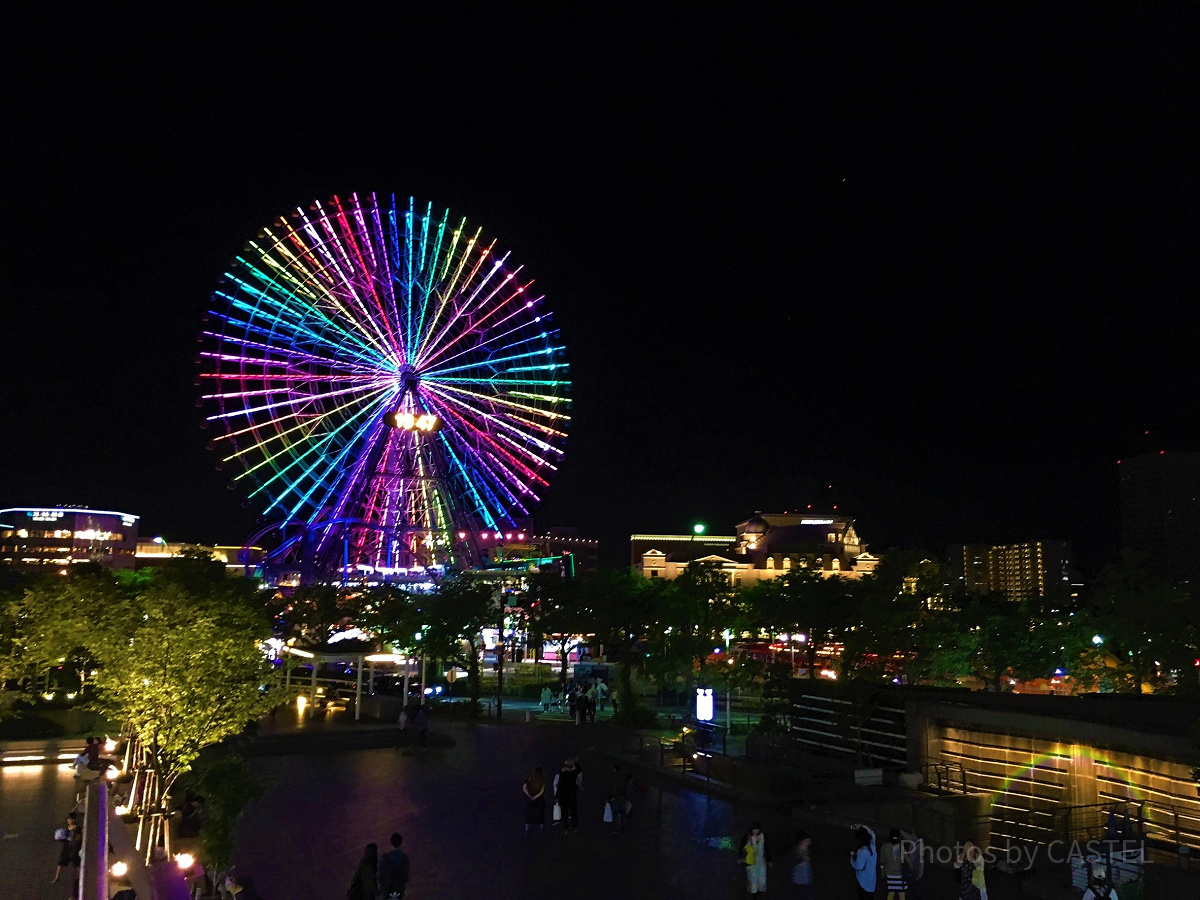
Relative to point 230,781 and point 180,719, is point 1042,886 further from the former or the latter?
point 180,719

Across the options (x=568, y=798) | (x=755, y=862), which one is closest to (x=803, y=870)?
(x=755, y=862)

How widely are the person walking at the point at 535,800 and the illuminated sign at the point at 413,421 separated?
3293 cm

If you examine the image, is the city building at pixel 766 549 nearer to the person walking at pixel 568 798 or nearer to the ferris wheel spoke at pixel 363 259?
the ferris wheel spoke at pixel 363 259

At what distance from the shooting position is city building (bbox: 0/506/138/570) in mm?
170250

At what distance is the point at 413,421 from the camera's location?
5062cm

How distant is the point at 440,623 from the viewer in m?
41.1

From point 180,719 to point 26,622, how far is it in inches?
868

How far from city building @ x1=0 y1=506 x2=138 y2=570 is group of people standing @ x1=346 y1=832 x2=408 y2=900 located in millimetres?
170823

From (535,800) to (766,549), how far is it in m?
114

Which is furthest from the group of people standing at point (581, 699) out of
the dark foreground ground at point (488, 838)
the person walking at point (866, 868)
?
the person walking at point (866, 868)

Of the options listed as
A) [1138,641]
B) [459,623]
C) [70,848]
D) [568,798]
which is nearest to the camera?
[70,848]

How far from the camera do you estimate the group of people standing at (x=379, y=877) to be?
1403cm

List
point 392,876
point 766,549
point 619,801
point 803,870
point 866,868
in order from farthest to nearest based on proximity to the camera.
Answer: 1. point 766,549
2. point 619,801
3. point 803,870
4. point 866,868
5. point 392,876

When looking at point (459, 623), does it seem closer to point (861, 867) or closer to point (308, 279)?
point (308, 279)
